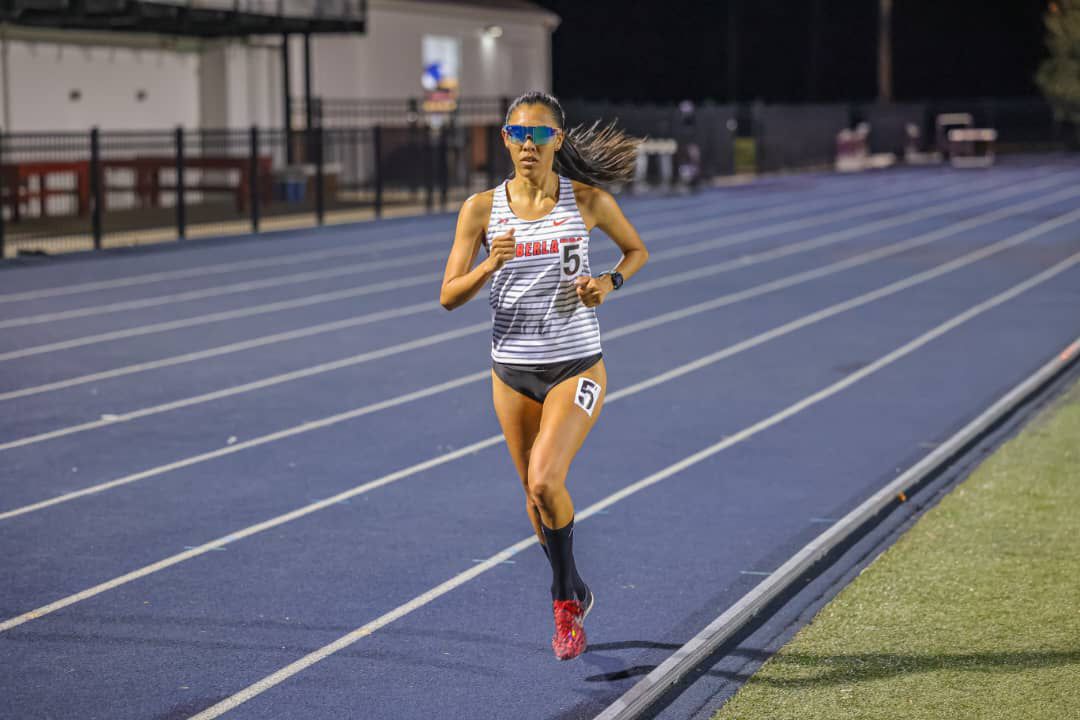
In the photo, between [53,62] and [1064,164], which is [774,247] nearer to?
[53,62]

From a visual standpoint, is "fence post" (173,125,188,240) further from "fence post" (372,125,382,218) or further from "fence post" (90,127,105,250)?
"fence post" (372,125,382,218)

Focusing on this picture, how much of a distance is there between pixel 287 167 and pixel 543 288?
1037 inches

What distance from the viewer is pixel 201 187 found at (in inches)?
1102

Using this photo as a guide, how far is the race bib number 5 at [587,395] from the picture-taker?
226 inches

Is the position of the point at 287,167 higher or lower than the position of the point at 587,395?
higher

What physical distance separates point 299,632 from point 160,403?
5.48 m

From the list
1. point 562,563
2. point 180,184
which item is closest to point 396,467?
point 562,563

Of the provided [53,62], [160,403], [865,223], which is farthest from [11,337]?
[865,223]

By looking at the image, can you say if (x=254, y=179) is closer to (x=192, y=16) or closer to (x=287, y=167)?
(x=192, y=16)

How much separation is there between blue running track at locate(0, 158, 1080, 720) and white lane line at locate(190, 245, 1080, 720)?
0.02 m

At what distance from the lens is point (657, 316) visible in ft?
52.4

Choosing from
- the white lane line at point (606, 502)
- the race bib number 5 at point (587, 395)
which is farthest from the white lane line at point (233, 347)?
the race bib number 5 at point (587, 395)

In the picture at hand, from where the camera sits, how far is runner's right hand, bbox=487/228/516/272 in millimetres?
5484

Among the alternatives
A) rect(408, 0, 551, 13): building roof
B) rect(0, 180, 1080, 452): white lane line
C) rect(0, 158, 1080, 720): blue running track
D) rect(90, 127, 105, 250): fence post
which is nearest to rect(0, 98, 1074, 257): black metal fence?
rect(90, 127, 105, 250): fence post
